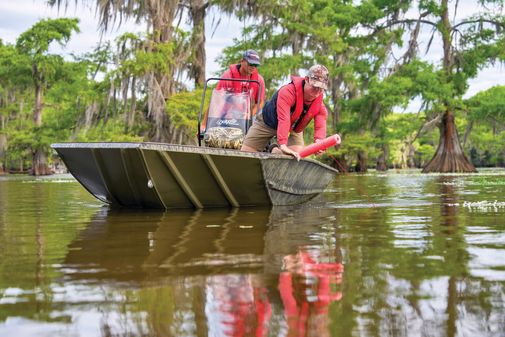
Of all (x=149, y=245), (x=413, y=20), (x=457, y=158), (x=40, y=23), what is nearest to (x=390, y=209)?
(x=149, y=245)

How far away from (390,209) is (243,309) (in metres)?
5.03

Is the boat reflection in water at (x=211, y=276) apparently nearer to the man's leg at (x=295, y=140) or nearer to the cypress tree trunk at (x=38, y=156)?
the man's leg at (x=295, y=140)

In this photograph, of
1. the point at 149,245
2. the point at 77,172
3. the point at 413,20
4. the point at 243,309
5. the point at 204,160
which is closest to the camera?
the point at 243,309

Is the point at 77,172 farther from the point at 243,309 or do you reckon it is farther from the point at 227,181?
the point at 243,309

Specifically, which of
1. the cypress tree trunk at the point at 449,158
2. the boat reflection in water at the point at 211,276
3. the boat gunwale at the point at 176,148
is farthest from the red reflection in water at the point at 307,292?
the cypress tree trunk at the point at 449,158

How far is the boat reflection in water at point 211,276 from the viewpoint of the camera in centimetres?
226

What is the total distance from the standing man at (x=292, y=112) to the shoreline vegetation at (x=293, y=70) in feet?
59.7

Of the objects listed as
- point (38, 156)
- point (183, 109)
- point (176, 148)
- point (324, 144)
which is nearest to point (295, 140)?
point (324, 144)

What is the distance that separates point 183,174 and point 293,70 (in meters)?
28.1

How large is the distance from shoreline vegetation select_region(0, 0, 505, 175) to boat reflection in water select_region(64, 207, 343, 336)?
2161 centimetres

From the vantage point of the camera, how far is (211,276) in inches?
123

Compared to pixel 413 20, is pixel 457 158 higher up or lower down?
lower down

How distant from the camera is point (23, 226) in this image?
5969 millimetres

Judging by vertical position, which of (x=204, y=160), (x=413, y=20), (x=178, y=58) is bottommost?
(x=204, y=160)
